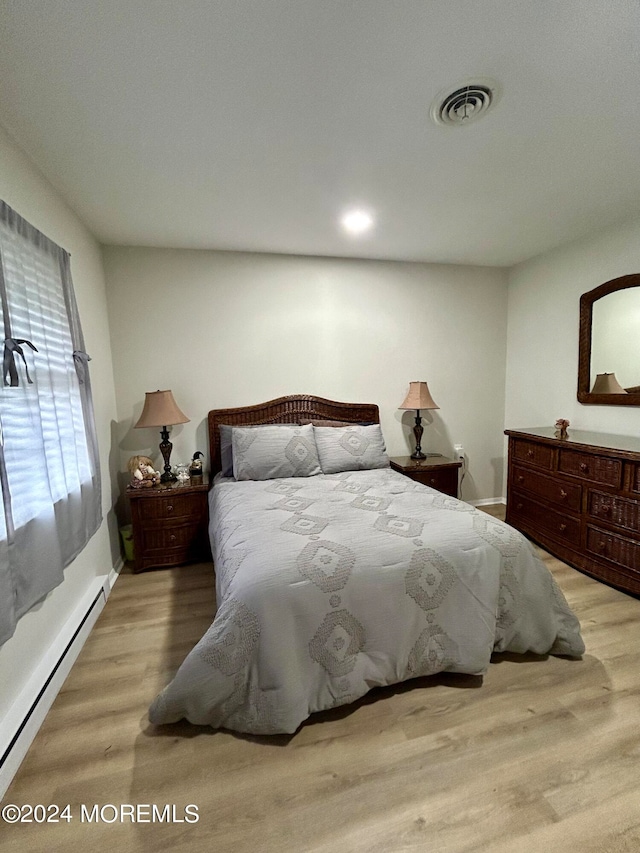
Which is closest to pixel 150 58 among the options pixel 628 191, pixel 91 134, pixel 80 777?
pixel 91 134

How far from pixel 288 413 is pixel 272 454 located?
62 centimetres

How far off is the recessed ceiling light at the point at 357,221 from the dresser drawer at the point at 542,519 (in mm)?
2493

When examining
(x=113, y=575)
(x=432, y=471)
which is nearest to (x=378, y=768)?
(x=113, y=575)

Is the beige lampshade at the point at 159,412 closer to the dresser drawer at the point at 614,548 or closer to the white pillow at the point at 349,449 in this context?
the white pillow at the point at 349,449

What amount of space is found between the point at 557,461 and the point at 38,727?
3281mm

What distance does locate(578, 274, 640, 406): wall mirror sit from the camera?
270cm

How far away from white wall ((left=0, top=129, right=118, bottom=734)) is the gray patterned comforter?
0.58 metres

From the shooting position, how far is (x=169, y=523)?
2.80 metres

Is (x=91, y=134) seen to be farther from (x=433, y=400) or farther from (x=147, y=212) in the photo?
(x=433, y=400)

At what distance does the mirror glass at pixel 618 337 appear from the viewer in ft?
8.83

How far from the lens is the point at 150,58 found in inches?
50.8

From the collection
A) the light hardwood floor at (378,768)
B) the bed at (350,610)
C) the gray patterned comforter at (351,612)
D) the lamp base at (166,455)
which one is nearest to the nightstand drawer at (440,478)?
the bed at (350,610)

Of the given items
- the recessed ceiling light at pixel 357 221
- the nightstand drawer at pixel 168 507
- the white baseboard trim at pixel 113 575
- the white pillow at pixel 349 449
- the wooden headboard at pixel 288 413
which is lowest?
the white baseboard trim at pixel 113 575

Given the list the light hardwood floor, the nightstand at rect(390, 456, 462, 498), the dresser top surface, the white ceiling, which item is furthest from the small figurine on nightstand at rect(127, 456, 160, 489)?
the dresser top surface
